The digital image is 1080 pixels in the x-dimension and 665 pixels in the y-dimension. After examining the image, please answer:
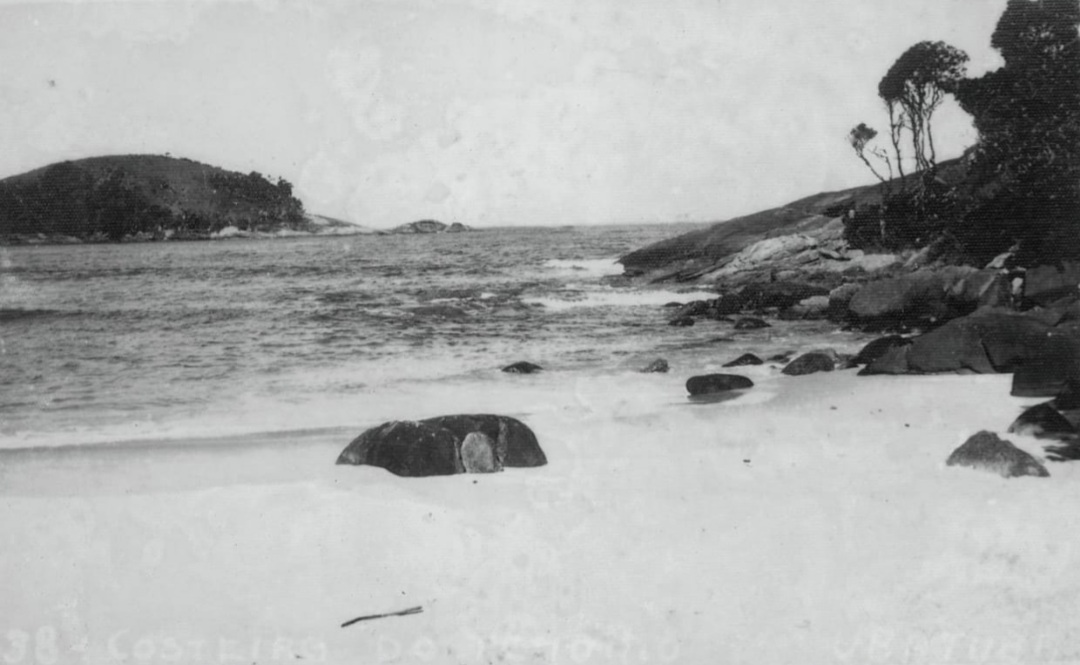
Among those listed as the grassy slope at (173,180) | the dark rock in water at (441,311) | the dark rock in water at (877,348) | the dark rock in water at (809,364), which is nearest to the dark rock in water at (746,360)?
the dark rock in water at (809,364)

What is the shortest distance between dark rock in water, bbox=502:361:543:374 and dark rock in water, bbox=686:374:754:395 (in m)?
1.28

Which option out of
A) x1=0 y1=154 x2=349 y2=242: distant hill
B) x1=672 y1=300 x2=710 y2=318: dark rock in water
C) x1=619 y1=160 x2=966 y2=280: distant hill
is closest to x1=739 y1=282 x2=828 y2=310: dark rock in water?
x1=619 y1=160 x2=966 y2=280: distant hill

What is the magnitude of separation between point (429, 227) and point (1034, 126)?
584cm

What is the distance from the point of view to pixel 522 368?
6.15 meters

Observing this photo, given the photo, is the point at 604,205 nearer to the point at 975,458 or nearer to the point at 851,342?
the point at 851,342

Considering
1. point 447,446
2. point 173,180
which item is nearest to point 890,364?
point 447,446

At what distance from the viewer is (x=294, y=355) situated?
6215mm

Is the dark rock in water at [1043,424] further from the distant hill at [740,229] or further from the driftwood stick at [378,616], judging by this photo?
the driftwood stick at [378,616]

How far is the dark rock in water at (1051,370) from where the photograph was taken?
19.0 feet

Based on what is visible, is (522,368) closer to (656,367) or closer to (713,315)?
(656,367)

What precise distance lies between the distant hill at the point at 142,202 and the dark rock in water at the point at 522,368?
2338 millimetres

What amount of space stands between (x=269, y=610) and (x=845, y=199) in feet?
24.2

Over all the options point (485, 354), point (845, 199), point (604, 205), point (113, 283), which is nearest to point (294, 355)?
point (485, 354)

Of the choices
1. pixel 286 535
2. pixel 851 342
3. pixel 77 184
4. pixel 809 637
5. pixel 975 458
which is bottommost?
pixel 809 637
